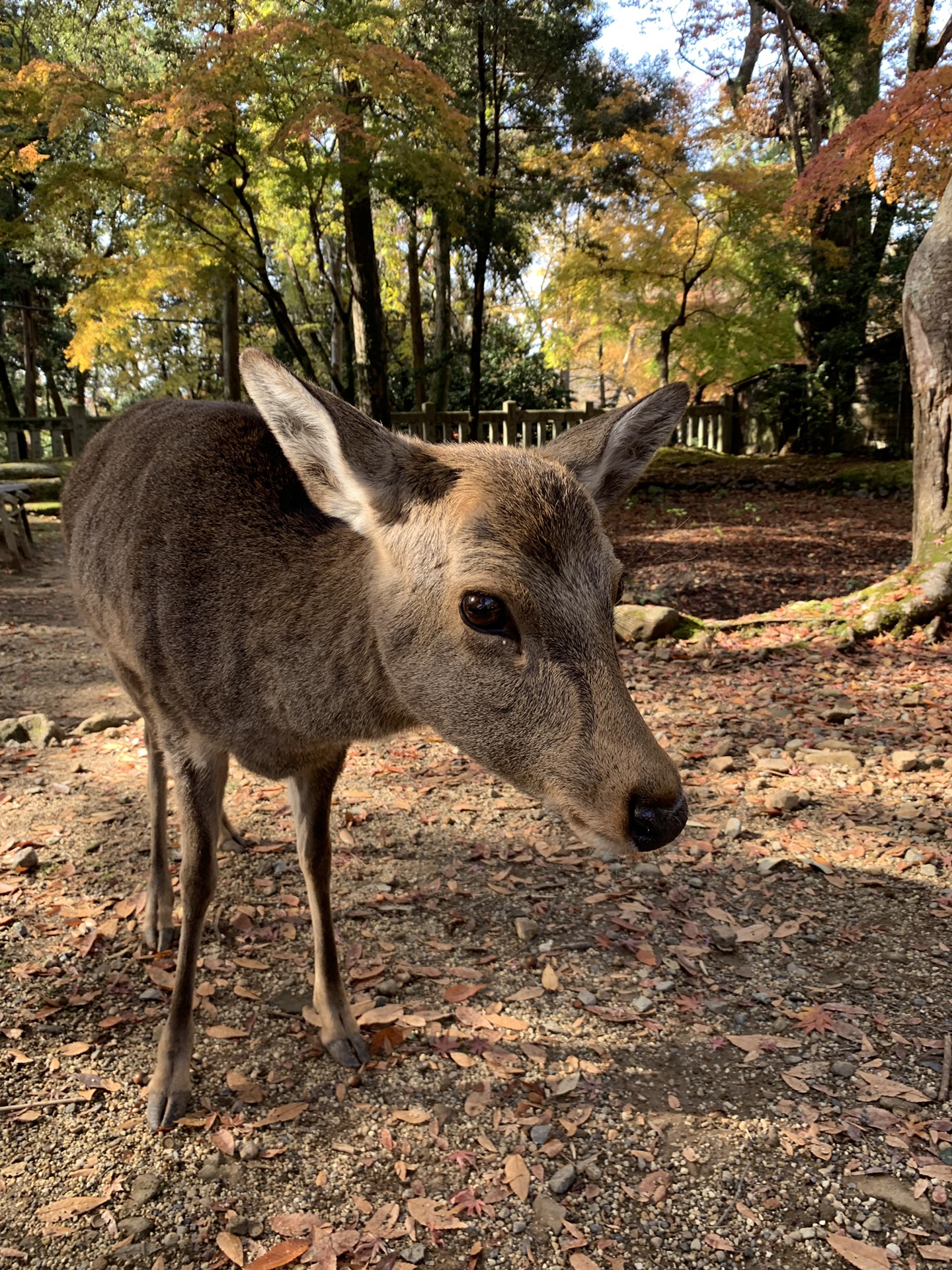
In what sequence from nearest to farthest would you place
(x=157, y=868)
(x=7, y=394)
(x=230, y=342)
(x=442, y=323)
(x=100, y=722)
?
(x=157, y=868) < (x=100, y=722) < (x=230, y=342) < (x=442, y=323) < (x=7, y=394)

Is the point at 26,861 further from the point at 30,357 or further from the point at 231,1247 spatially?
the point at 30,357

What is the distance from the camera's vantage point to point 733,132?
1725 cm

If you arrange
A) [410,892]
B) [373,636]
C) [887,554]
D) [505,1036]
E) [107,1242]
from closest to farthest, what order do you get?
[107,1242] < [373,636] < [505,1036] < [410,892] < [887,554]

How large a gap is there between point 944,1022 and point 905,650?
4.20 meters

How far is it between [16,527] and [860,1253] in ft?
40.9

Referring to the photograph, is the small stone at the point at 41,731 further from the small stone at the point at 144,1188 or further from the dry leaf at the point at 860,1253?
the dry leaf at the point at 860,1253

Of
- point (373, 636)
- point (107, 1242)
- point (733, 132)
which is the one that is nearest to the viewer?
point (107, 1242)

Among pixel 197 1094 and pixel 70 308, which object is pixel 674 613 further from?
pixel 70 308

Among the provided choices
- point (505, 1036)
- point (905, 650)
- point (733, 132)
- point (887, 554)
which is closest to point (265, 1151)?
point (505, 1036)

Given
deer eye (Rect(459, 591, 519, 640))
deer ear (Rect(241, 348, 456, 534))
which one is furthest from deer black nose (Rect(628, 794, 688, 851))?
deer ear (Rect(241, 348, 456, 534))

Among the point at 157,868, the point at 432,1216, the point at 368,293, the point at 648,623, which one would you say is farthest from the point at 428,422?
the point at 432,1216

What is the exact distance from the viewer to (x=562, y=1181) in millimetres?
2445

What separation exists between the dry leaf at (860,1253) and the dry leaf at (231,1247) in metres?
1.53

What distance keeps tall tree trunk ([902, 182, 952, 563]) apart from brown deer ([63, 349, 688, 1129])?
16.9 feet
